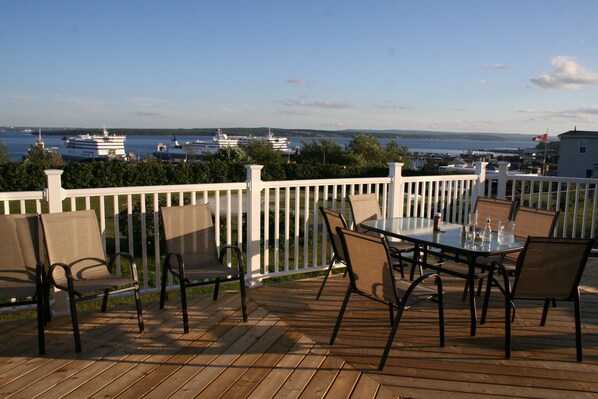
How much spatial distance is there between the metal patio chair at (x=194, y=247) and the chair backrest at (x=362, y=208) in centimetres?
134

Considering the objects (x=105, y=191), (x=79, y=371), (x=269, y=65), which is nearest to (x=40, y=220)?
(x=105, y=191)

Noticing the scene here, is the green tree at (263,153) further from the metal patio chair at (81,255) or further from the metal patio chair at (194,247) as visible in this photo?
the metal patio chair at (81,255)

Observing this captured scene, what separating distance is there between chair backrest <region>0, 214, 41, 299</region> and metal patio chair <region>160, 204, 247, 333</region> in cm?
93

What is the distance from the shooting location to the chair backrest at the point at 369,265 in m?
2.97

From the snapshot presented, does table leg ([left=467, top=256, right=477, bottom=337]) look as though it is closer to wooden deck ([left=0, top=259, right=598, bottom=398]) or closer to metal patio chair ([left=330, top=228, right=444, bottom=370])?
wooden deck ([left=0, top=259, right=598, bottom=398])

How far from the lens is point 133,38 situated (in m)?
14.8

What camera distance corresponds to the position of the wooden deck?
2.71 metres

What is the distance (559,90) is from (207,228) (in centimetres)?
1723

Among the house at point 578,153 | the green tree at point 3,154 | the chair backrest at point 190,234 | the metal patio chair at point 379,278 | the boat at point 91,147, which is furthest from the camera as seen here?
the boat at point 91,147

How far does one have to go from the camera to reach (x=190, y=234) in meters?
4.10

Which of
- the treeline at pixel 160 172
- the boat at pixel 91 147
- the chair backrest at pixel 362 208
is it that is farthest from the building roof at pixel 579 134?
the boat at pixel 91 147

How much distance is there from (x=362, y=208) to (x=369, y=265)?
1.79m

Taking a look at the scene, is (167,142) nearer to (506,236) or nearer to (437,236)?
(437,236)

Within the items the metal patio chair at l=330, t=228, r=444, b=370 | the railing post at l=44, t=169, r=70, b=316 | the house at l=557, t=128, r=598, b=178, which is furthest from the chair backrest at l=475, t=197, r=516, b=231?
the house at l=557, t=128, r=598, b=178
